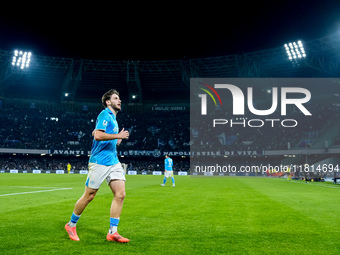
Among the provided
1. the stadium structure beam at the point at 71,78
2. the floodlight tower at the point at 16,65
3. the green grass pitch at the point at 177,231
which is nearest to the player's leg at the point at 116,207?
the green grass pitch at the point at 177,231

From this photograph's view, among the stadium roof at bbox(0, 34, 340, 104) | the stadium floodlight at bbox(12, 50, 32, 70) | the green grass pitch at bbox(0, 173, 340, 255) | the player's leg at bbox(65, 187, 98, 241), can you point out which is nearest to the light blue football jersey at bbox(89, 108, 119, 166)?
the player's leg at bbox(65, 187, 98, 241)

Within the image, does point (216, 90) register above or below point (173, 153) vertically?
above

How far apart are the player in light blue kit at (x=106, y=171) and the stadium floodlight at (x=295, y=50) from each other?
48834mm

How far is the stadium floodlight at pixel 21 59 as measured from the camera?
54.7 metres

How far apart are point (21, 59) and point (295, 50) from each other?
45747 mm

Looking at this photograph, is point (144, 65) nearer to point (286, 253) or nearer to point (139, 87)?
point (139, 87)

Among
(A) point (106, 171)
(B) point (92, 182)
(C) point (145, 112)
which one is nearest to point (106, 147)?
(A) point (106, 171)

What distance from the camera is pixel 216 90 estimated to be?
66.1m

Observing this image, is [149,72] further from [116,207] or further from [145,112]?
[116,207]

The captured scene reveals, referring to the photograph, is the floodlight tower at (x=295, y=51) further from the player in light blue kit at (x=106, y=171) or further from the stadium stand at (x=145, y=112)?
the player in light blue kit at (x=106, y=171)

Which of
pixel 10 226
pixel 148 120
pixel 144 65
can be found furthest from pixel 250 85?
pixel 10 226

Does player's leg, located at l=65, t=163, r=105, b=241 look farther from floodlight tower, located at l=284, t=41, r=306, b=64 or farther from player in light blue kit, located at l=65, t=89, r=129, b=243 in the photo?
floodlight tower, located at l=284, t=41, r=306, b=64

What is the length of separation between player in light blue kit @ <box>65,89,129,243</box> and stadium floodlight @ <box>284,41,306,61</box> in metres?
48.8

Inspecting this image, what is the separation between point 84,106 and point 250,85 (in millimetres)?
39918
